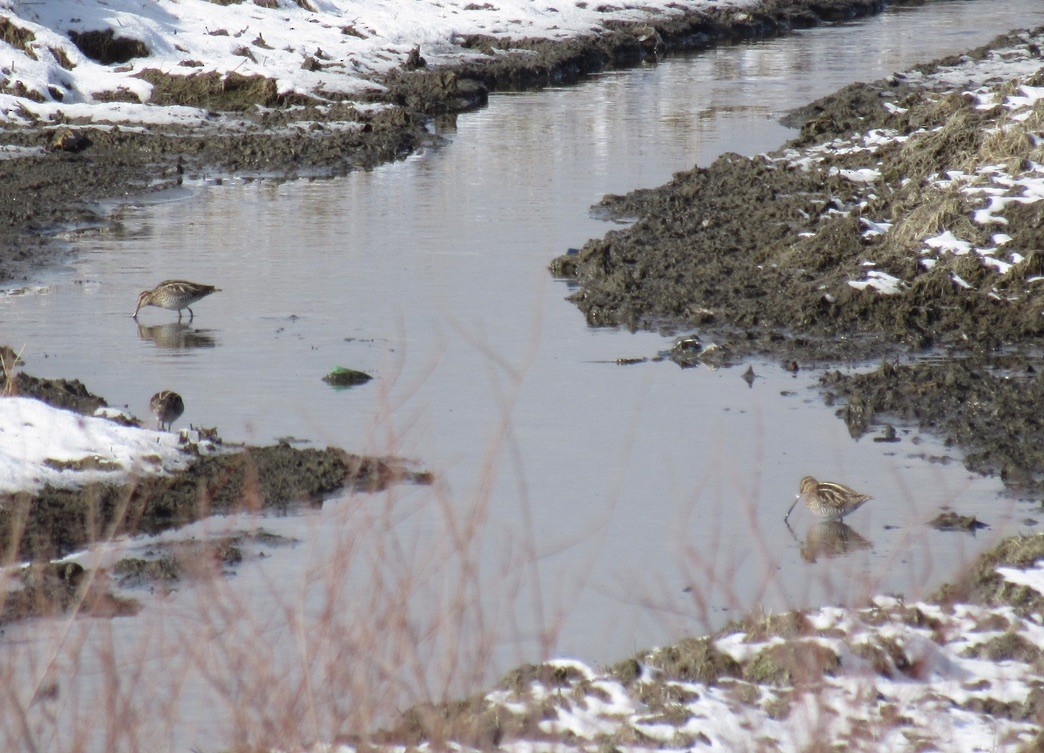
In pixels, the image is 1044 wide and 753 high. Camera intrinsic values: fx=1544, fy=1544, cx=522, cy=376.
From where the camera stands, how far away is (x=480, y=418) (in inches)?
389

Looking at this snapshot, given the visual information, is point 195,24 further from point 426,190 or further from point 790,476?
point 790,476

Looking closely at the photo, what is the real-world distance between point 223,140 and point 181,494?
45.9 ft

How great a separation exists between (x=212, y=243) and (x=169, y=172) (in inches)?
179

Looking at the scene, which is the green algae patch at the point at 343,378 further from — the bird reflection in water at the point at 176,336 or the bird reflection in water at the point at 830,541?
the bird reflection in water at the point at 830,541

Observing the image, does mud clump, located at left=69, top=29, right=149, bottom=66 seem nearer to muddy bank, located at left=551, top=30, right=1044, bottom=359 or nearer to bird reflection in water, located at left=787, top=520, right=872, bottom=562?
muddy bank, located at left=551, top=30, right=1044, bottom=359

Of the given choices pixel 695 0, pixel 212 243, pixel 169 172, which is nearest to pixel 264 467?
pixel 212 243

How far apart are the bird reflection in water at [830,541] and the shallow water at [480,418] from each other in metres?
0.01

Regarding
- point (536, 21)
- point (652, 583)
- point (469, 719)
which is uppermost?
point (536, 21)

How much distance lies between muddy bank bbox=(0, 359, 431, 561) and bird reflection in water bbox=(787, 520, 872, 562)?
7.11 feet

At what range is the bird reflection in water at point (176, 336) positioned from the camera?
11.9 meters

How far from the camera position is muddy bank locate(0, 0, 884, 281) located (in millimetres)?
17250

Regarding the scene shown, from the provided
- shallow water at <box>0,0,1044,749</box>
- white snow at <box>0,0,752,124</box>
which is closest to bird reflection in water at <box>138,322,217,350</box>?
shallow water at <box>0,0,1044,749</box>

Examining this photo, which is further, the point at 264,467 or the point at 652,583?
the point at 264,467

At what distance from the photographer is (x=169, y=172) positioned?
19.7m
